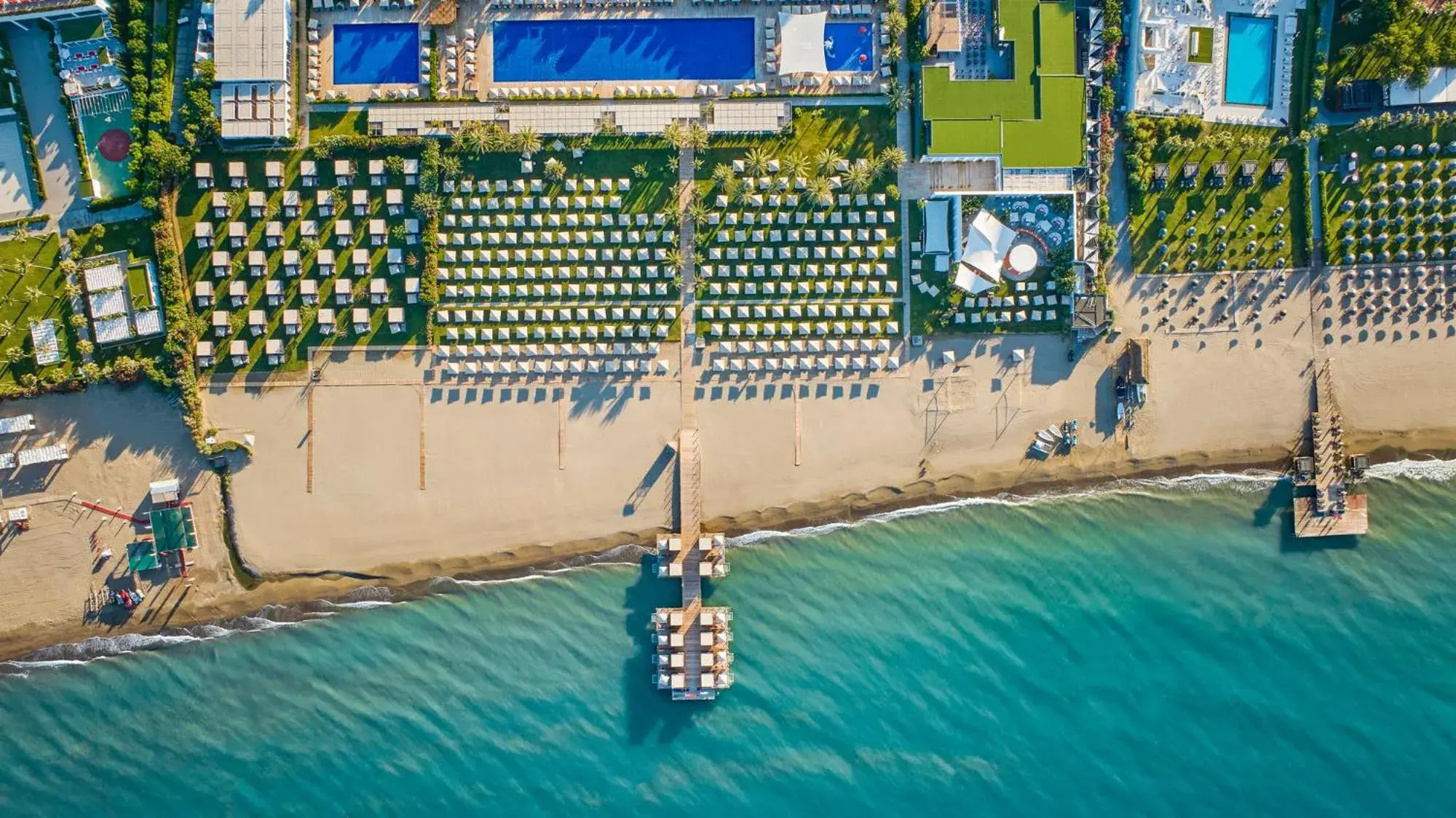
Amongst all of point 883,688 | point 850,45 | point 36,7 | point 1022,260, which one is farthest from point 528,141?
point 883,688

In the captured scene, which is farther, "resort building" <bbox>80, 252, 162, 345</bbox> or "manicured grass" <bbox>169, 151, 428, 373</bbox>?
"manicured grass" <bbox>169, 151, 428, 373</bbox>

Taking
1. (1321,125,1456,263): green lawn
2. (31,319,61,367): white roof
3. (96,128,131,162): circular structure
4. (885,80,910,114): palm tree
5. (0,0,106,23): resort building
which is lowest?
(31,319,61,367): white roof

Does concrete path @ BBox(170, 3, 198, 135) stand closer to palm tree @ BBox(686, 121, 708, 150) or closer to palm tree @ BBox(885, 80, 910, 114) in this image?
palm tree @ BBox(686, 121, 708, 150)

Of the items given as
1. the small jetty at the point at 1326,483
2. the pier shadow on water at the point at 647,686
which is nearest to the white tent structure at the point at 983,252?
the small jetty at the point at 1326,483

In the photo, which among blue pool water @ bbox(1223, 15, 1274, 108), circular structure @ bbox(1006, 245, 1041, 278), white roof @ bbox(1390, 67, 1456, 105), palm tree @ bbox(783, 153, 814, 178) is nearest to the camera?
palm tree @ bbox(783, 153, 814, 178)

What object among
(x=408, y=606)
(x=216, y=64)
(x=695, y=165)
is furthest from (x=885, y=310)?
(x=216, y=64)

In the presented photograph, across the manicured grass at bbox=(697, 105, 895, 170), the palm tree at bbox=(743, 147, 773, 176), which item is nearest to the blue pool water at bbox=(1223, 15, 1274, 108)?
the manicured grass at bbox=(697, 105, 895, 170)

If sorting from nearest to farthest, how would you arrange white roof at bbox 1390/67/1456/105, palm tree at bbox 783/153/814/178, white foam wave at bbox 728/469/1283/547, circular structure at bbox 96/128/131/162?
1. circular structure at bbox 96/128/131/162
2. palm tree at bbox 783/153/814/178
3. white roof at bbox 1390/67/1456/105
4. white foam wave at bbox 728/469/1283/547

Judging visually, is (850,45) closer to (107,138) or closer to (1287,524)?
(1287,524)
